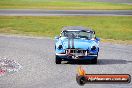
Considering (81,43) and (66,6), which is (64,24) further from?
(66,6)

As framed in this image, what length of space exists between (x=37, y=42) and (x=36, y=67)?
10735mm

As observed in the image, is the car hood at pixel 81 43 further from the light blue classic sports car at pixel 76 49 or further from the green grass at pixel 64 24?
the green grass at pixel 64 24

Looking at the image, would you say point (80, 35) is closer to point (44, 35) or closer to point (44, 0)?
point (44, 35)

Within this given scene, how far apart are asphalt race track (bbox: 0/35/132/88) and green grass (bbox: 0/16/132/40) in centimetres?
627

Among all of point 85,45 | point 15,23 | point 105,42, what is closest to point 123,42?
point 105,42

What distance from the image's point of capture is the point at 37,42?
32.2 meters

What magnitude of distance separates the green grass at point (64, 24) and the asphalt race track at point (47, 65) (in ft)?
20.6

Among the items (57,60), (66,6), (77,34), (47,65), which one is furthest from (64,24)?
(66,6)

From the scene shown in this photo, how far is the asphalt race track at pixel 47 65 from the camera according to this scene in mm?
17506

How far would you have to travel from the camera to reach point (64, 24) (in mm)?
45531

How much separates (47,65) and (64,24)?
77.6ft

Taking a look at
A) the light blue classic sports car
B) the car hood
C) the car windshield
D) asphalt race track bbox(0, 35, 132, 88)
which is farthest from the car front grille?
the car windshield

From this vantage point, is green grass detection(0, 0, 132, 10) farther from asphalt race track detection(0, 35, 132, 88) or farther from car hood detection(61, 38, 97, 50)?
car hood detection(61, 38, 97, 50)

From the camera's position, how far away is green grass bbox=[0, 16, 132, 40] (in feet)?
128
